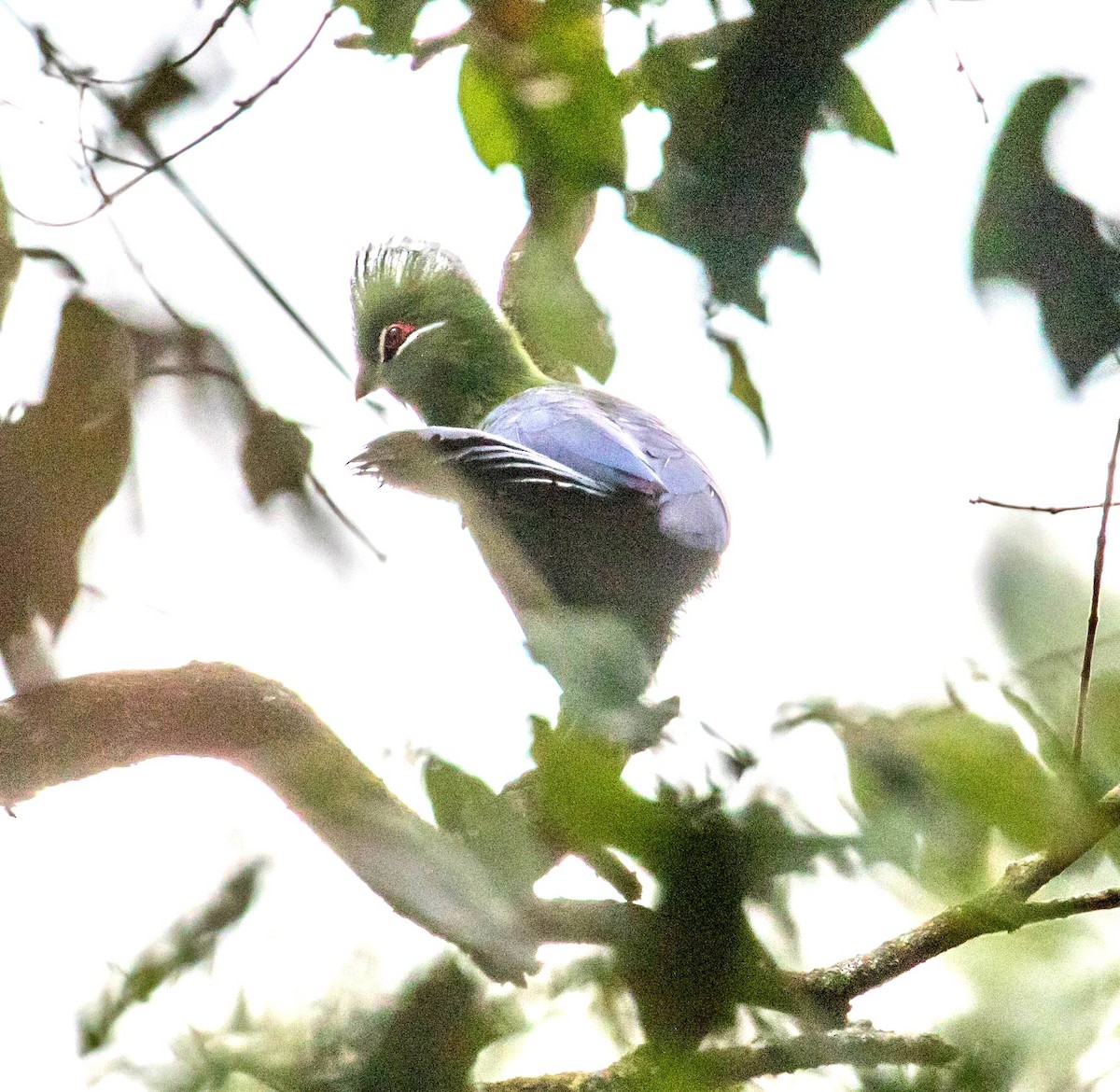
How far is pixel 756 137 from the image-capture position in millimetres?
829

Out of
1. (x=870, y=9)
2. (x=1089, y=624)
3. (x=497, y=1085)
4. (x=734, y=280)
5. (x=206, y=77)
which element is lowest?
(x=497, y=1085)

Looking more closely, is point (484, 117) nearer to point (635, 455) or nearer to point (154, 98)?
point (154, 98)

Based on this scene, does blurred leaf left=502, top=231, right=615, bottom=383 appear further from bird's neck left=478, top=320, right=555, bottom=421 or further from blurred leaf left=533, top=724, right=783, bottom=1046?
bird's neck left=478, top=320, right=555, bottom=421

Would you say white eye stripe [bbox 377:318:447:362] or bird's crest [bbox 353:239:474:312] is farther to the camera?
white eye stripe [bbox 377:318:447:362]

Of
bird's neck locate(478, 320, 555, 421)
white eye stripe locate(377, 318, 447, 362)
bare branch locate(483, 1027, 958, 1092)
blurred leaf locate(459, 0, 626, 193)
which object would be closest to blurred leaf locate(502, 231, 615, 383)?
blurred leaf locate(459, 0, 626, 193)

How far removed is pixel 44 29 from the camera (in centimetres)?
93

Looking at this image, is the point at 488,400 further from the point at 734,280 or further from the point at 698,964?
the point at 698,964

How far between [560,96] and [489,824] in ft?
1.65

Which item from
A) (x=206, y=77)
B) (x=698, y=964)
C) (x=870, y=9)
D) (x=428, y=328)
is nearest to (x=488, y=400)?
(x=428, y=328)

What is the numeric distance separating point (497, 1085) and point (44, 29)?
2.72 feet

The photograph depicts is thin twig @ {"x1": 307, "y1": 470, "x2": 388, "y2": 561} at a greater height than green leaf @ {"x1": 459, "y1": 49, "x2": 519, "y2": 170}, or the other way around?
green leaf @ {"x1": 459, "y1": 49, "x2": 519, "y2": 170}

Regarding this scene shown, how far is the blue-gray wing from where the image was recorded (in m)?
1.42

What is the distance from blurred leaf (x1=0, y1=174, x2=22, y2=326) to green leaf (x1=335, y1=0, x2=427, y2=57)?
1.01 ft

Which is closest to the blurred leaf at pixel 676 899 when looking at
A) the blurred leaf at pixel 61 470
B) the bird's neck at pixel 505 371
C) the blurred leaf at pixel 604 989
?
the blurred leaf at pixel 604 989
